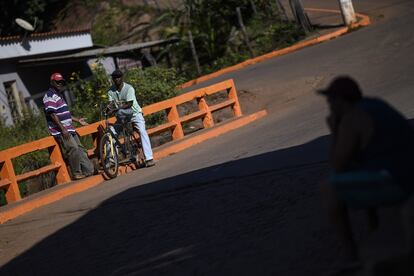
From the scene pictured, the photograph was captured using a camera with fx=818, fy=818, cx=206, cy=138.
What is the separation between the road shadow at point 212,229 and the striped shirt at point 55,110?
8.79ft

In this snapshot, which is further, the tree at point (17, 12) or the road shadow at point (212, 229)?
the tree at point (17, 12)

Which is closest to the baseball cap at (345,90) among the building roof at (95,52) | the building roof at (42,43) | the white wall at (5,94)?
the white wall at (5,94)

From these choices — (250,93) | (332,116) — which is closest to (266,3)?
(250,93)

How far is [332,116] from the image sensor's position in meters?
5.29

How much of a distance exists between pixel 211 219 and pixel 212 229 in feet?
1.35

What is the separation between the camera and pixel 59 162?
14.0m

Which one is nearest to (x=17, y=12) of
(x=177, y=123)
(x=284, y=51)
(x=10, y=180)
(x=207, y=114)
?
(x=284, y=51)

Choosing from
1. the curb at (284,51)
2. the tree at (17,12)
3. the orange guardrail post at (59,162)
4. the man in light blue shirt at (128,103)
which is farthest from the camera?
the tree at (17,12)

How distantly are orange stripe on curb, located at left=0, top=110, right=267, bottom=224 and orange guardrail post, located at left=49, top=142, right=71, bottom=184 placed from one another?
0.40 m

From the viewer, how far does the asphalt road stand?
6980mm

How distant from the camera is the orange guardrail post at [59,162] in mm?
13953

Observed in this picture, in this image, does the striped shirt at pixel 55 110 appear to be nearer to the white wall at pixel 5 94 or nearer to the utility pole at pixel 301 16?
the white wall at pixel 5 94

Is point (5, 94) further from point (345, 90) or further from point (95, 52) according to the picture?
point (345, 90)

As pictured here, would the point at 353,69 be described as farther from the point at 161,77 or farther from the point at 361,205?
the point at 361,205
